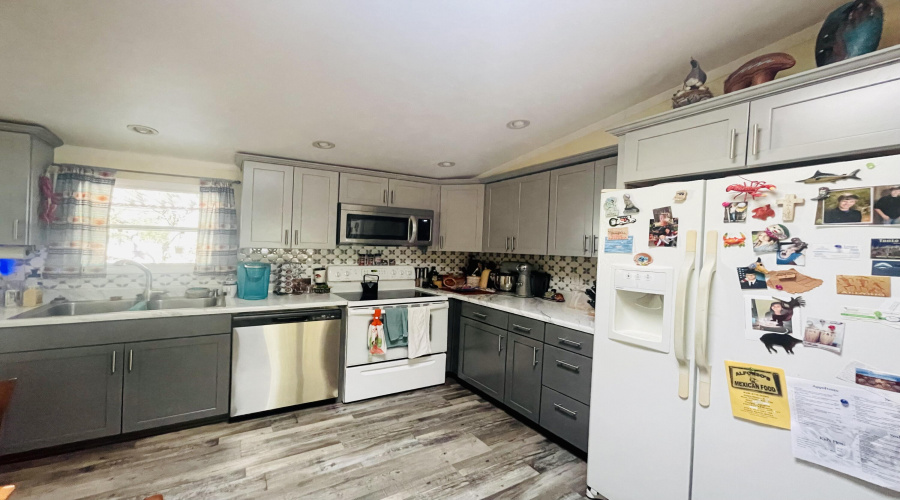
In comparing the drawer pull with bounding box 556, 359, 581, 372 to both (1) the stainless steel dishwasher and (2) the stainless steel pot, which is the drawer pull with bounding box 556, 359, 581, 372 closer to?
(2) the stainless steel pot

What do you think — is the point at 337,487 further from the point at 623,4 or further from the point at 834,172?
the point at 623,4

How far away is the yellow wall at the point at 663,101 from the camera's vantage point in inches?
56.8

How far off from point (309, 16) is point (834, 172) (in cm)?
206

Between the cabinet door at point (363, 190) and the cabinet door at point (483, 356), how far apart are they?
58.7 inches

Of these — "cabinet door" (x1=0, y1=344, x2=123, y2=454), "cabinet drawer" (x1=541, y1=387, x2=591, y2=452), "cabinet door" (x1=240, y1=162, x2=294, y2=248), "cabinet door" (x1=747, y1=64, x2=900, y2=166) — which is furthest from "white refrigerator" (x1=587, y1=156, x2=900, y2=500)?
"cabinet door" (x1=0, y1=344, x2=123, y2=454)

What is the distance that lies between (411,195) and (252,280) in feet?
5.55

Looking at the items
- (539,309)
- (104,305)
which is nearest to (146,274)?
(104,305)

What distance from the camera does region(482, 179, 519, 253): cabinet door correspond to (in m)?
3.34

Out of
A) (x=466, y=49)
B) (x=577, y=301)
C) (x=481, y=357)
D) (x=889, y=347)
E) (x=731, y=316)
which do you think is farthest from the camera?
(x=481, y=357)

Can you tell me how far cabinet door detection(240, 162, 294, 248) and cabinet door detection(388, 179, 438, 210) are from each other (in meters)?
0.96

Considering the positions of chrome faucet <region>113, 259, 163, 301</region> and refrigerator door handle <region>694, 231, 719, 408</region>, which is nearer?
refrigerator door handle <region>694, 231, 719, 408</region>

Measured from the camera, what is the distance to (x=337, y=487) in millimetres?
1909

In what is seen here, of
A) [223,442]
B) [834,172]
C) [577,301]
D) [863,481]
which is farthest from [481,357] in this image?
[834,172]

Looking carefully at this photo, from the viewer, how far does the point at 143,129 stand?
2.38 metres
